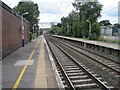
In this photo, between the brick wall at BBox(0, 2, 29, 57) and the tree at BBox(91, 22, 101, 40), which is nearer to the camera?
the brick wall at BBox(0, 2, 29, 57)

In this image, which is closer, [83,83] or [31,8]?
[83,83]

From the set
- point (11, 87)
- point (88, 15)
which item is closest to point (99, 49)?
point (11, 87)

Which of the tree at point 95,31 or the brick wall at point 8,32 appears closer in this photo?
the brick wall at point 8,32

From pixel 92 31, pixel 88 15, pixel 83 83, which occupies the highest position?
pixel 88 15

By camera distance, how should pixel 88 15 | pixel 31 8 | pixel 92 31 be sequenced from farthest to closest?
pixel 31 8 → pixel 88 15 → pixel 92 31

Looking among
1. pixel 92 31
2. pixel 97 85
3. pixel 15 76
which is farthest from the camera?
pixel 92 31

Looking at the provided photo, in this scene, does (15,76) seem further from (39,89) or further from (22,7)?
(22,7)

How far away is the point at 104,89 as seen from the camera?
6.41 meters

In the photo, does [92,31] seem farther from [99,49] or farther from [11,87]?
[11,87]

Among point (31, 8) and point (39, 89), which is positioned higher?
point (31, 8)

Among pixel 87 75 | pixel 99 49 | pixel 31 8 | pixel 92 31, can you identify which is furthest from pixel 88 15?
pixel 87 75

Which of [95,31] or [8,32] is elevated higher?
[95,31]

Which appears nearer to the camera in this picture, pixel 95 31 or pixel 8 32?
pixel 8 32

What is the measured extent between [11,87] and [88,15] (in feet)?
170
